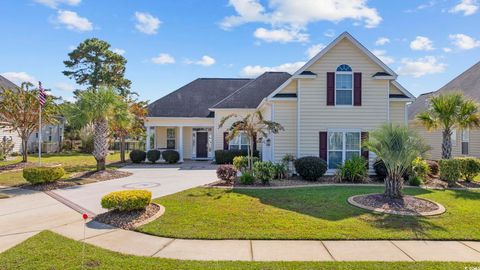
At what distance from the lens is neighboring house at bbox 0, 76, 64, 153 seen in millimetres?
26795

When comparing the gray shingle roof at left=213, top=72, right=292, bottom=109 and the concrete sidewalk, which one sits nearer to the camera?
the concrete sidewalk

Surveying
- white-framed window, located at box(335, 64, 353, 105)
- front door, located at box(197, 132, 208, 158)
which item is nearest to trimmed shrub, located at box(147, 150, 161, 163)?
front door, located at box(197, 132, 208, 158)

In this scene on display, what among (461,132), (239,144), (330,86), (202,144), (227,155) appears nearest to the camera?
(330,86)

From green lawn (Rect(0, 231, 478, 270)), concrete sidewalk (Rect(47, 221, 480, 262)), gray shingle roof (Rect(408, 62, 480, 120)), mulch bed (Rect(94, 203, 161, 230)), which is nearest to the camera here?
green lawn (Rect(0, 231, 478, 270))

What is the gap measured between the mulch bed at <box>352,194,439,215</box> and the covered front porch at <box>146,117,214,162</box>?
54.2 feet

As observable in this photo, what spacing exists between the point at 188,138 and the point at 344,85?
1425 cm

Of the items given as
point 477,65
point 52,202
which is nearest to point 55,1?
point 52,202

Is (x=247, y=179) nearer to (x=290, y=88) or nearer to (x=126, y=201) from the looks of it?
(x=290, y=88)

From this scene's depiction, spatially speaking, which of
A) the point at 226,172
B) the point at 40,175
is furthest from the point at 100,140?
the point at 226,172

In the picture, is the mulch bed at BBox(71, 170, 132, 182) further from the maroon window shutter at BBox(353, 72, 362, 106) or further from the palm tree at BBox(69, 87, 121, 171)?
the maroon window shutter at BBox(353, 72, 362, 106)

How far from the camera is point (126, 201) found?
7777 mm

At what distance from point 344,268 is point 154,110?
2165 centimetres

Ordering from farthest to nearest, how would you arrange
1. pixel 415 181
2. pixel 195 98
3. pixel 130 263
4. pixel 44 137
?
pixel 44 137, pixel 195 98, pixel 415 181, pixel 130 263

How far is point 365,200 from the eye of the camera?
9641mm
